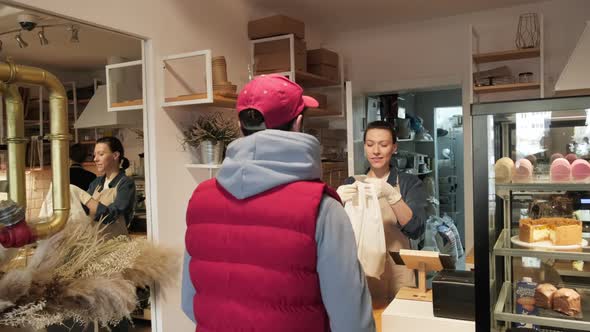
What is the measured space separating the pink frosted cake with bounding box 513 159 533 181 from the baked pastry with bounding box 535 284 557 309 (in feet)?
1.22

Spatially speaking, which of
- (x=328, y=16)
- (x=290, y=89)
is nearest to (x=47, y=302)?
(x=290, y=89)

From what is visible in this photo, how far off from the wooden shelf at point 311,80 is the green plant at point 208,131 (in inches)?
31.6

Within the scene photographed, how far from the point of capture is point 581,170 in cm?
141

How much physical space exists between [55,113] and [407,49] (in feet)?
11.1

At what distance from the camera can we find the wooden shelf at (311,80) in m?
3.47

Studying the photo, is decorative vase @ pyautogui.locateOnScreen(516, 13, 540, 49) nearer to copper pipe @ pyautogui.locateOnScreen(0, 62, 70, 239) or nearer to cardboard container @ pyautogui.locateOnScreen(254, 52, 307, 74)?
cardboard container @ pyautogui.locateOnScreen(254, 52, 307, 74)

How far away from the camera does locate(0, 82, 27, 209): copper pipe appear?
49.5 inches

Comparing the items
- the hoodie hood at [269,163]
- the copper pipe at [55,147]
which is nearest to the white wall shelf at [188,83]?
the copper pipe at [55,147]

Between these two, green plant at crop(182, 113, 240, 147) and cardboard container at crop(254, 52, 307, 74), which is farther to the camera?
cardboard container at crop(254, 52, 307, 74)

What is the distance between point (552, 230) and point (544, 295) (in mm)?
208

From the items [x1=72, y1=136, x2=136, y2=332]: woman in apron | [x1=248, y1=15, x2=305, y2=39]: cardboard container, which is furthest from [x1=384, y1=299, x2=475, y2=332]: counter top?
[x1=248, y1=15, x2=305, y2=39]: cardboard container

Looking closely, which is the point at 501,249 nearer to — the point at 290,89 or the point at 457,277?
the point at 457,277

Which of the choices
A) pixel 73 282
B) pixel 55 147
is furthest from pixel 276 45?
pixel 73 282

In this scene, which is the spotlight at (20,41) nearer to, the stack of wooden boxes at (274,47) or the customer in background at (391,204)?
the customer in background at (391,204)
